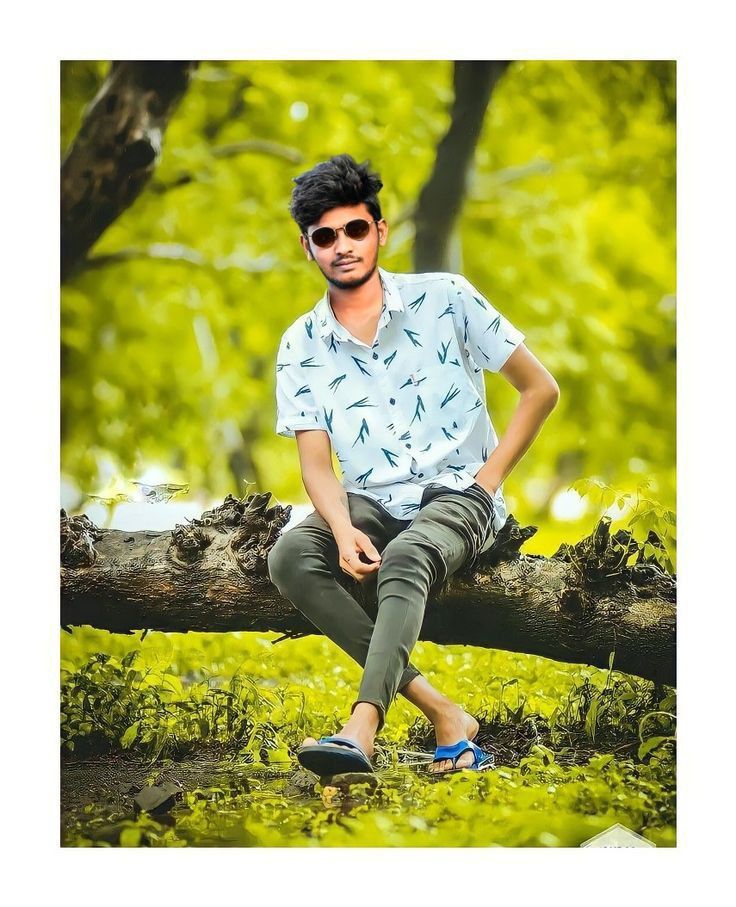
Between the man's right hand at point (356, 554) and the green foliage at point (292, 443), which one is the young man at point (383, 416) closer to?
the man's right hand at point (356, 554)

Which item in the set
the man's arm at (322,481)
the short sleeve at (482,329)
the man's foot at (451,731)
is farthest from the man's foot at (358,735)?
the short sleeve at (482,329)

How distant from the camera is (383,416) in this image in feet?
11.9

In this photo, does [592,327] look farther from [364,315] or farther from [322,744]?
[322,744]

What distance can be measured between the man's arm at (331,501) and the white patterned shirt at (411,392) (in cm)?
5

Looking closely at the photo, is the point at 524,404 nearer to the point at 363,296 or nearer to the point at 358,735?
the point at 363,296

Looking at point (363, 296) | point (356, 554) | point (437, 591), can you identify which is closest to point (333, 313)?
point (363, 296)

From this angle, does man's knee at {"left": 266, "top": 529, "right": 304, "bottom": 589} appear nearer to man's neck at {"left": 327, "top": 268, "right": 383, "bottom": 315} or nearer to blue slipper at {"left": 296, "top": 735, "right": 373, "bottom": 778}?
blue slipper at {"left": 296, "top": 735, "right": 373, "bottom": 778}

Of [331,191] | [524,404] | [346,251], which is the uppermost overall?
[331,191]

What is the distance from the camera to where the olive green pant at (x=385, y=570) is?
3439 mm

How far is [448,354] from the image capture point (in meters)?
3.64

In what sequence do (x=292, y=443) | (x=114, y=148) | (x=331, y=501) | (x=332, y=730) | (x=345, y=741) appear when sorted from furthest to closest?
(x=114, y=148) → (x=292, y=443) → (x=332, y=730) → (x=331, y=501) → (x=345, y=741)

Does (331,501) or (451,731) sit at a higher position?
(331,501)

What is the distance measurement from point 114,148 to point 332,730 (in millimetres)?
2166
